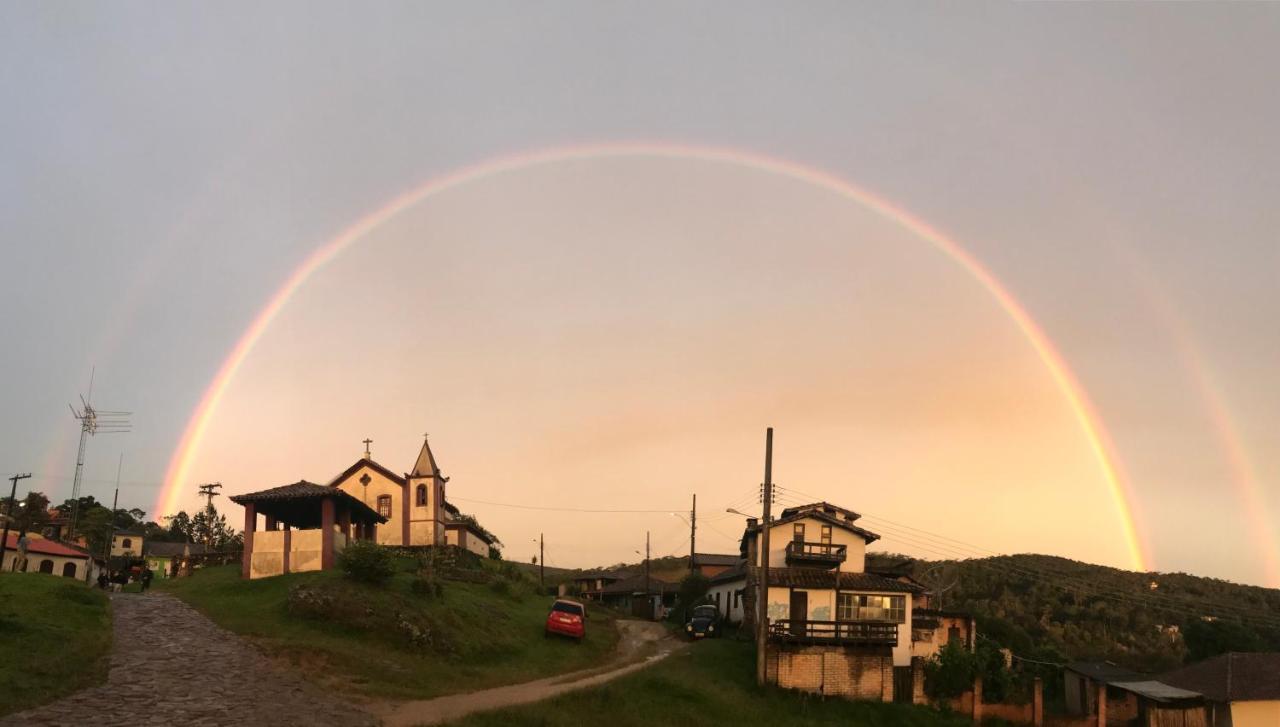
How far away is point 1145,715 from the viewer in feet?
176

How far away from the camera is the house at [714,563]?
368 feet

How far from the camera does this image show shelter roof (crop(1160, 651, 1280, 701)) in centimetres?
5381

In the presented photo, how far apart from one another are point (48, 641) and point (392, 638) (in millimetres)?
13042

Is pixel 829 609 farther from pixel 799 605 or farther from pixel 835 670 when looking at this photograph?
pixel 835 670

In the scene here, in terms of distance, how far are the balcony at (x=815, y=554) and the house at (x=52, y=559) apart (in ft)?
169

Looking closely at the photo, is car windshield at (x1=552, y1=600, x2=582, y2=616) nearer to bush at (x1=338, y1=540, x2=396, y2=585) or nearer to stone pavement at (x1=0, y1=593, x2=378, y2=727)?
bush at (x1=338, y1=540, x2=396, y2=585)

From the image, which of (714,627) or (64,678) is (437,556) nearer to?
(714,627)

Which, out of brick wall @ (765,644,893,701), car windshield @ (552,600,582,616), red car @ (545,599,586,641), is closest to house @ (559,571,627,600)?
car windshield @ (552,600,582,616)

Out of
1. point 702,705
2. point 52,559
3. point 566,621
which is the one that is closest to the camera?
point 702,705

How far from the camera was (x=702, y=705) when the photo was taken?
1474 inches

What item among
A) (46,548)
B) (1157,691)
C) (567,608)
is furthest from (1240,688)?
(46,548)

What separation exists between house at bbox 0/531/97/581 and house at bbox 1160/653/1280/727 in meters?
77.5

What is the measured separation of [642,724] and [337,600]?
52.1ft

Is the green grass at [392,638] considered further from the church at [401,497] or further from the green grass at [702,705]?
the church at [401,497]
